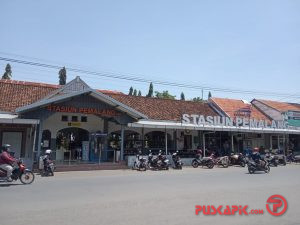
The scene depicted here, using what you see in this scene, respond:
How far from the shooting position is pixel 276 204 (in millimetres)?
8508

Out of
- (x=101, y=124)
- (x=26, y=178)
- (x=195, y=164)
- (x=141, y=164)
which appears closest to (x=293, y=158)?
(x=195, y=164)

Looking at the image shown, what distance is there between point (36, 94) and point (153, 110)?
924 centimetres

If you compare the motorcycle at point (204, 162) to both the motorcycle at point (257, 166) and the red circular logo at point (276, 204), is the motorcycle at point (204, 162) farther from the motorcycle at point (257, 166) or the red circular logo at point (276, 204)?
the red circular logo at point (276, 204)

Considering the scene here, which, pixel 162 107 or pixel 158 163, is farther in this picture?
pixel 162 107

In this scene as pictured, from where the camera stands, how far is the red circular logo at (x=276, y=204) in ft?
24.6

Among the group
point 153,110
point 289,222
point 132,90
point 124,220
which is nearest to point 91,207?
point 124,220

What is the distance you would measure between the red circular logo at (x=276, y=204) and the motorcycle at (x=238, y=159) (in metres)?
13.7

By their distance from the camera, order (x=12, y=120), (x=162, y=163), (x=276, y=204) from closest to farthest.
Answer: (x=276, y=204) < (x=12, y=120) < (x=162, y=163)

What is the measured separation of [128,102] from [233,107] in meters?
12.5

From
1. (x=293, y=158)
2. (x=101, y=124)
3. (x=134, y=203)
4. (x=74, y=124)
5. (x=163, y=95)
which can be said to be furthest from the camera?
(x=163, y=95)

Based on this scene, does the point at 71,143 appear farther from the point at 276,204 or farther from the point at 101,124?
the point at 276,204

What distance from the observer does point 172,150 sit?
2552cm

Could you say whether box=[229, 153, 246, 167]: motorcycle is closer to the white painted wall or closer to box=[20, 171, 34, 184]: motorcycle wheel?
the white painted wall
